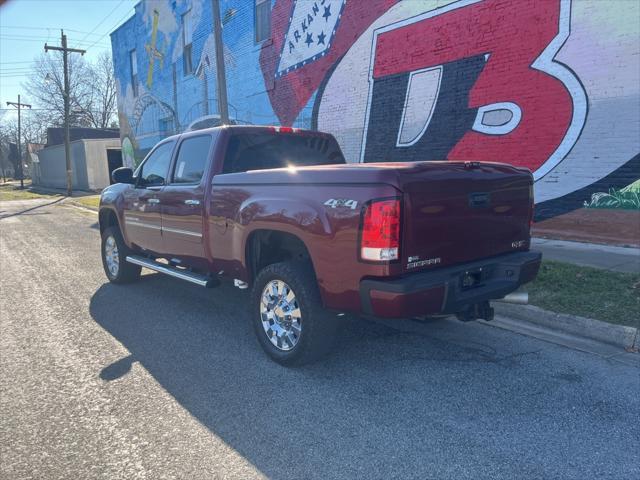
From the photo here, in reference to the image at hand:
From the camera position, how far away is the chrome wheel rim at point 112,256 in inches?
271

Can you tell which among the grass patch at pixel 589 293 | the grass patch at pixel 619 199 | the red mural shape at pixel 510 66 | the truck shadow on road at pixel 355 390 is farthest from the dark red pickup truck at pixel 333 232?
the red mural shape at pixel 510 66

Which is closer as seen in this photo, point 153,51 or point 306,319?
point 306,319

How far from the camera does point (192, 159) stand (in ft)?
17.1

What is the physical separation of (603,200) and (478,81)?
3.19m

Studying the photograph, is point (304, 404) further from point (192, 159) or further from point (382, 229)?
point (192, 159)

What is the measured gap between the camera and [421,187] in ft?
10.5

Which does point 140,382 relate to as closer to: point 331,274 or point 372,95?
point 331,274

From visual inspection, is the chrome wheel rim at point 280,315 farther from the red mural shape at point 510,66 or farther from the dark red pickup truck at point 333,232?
the red mural shape at point 510,66

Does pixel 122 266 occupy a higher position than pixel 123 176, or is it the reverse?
pixel 123 176

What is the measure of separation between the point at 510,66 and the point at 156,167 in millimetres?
6515

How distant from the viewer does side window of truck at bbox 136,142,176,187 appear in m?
5.73

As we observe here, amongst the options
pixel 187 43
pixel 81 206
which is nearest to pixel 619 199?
pixel 187 43

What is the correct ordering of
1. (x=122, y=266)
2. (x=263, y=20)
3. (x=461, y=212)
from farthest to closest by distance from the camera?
(x=263, y=20), (x=122, y=266), (x=461, y=212)

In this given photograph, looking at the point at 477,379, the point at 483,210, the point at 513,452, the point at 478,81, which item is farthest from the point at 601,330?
the point at 478,81
